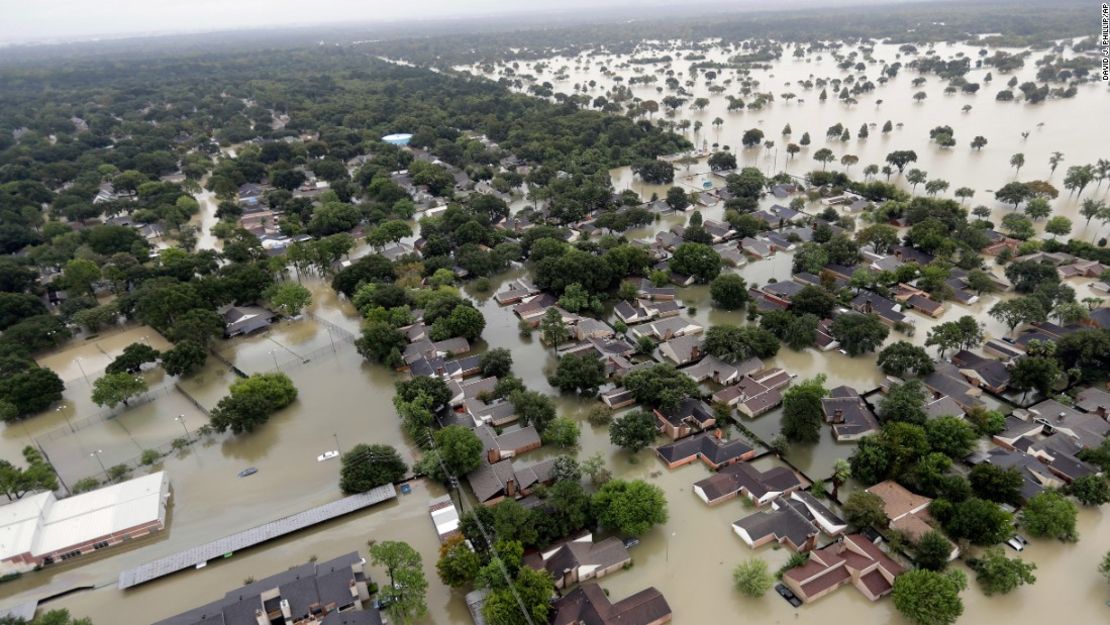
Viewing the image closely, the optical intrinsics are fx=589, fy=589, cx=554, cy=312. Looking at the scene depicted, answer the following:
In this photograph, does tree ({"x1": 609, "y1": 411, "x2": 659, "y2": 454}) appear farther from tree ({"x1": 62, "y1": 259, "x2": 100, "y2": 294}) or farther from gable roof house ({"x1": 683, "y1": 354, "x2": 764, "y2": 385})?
tree ({"x1": 62, "y1": 259, "x2": 100, "y2": 294})

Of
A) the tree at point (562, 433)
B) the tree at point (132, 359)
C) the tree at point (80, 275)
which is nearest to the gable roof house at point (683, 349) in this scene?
the tree at point (562, 433)

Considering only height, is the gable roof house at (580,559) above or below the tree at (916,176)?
below

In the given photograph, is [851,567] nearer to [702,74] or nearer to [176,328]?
[176,328]

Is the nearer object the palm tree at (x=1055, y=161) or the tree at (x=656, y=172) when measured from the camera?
the palm tree at (x=1055, y=161)

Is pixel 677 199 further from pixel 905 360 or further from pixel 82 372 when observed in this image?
pixel 82 372

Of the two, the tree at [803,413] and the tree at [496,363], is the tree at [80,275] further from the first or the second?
the tree at [803,413]

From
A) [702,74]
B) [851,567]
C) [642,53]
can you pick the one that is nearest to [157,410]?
[851,567]

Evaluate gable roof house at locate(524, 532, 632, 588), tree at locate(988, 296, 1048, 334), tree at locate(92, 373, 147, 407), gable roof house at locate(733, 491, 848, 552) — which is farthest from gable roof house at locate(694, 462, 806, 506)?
tree at locate(92, 373, 147, 407)
